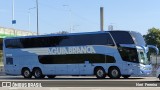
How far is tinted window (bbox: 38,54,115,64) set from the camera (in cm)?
3222

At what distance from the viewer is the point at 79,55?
33.3m

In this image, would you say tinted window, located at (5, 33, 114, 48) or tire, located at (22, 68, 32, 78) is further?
tire, located at (22, 68, 32, 78)

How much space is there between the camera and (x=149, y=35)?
8494 cm

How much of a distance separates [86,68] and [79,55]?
115 cm

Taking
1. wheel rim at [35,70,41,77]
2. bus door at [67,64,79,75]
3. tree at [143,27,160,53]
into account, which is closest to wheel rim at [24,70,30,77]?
wheel rim at [35,70,41,77]

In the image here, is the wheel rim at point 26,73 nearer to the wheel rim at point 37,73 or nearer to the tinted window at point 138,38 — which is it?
the wheel rim at point 37,73

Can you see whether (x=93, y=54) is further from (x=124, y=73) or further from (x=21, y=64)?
(x=21, y=64)

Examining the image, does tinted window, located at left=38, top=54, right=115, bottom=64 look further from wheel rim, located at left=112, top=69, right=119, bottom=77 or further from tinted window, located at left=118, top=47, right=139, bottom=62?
tinted window, located at left=118, top=47, right=139, bottom=62

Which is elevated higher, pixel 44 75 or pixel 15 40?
pixel 15 40

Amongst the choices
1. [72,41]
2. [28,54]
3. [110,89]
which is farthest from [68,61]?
[110,89]

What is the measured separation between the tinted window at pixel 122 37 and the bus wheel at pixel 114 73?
206 cm

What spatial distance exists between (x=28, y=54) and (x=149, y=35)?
170 ft

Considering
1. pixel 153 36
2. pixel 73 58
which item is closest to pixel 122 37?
pixel 73 58

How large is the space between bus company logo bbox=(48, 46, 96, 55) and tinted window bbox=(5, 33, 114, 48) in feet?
1.12
